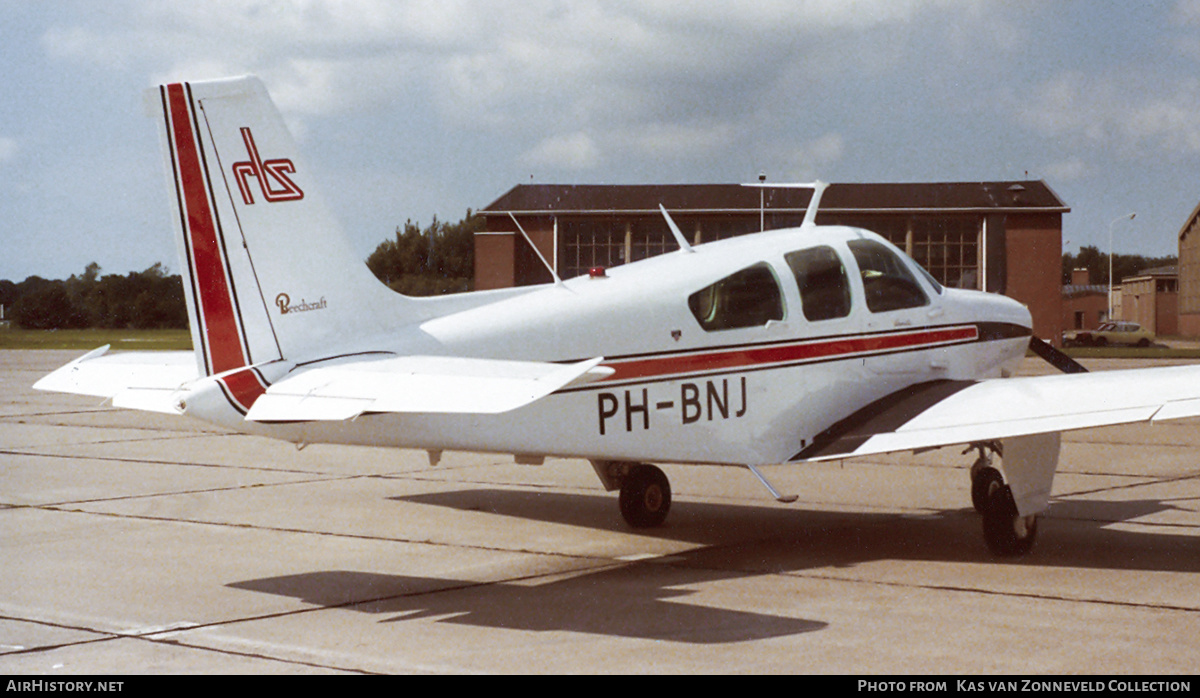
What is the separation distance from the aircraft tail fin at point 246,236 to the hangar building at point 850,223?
4567cm

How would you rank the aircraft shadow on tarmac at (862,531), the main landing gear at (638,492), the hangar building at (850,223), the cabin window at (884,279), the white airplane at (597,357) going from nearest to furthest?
the white airplane at (597,357) < the aircraft shadow on tarmac at (862,531) < the cabin window at (884,279) < the main landing gear at (638,492) < the hangar building at (850,223)

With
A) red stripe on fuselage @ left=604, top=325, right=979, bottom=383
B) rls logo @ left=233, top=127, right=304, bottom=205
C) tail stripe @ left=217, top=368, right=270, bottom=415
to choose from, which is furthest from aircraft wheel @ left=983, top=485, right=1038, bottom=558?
rls logo @ left=233, top=127, right=304, bottom=205

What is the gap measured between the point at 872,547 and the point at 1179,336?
85.5 metres

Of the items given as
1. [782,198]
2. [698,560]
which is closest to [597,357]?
[698,560]

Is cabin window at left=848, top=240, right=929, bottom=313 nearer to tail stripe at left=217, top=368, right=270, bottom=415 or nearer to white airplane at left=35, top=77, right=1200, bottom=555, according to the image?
white airplane at left=35, top=77, right=1200, bottom=555

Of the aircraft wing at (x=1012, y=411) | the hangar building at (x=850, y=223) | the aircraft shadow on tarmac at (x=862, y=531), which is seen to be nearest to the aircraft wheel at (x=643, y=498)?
the aircraft shadow on tarmac at (x=862, y=531)

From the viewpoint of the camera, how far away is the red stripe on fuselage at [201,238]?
8.17m

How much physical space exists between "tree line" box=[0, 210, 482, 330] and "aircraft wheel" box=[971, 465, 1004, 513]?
78.7m

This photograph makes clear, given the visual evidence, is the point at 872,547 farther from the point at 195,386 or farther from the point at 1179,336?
the point at 1179,336

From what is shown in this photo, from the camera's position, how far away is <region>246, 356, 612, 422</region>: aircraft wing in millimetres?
6461

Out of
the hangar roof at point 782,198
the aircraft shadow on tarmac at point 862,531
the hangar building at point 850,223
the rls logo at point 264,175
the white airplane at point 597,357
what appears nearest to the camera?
the white airplane at point 597,357

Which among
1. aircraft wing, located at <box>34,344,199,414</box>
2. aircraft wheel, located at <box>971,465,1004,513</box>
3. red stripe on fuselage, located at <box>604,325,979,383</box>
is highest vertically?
red stripe on fuselage, located at <box>604,325,979,383</box>

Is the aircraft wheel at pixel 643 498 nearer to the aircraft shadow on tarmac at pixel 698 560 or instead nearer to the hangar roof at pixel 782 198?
the aircraft shadow on tarmac at pixel 698 560
